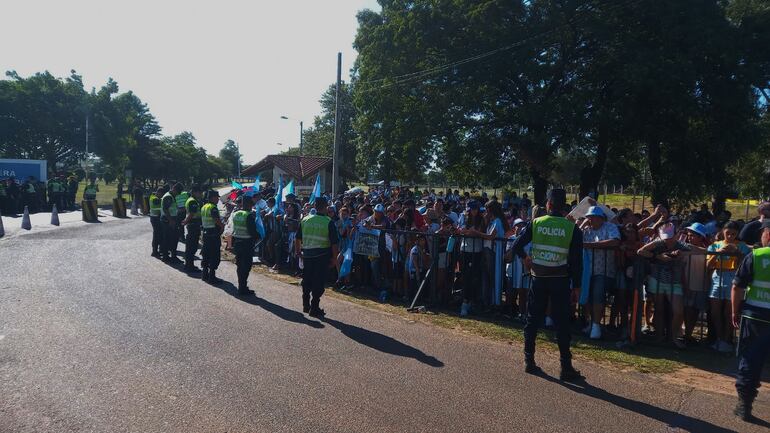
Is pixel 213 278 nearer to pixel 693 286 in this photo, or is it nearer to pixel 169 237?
pixel 169 237

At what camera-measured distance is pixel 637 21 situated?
2022 cm

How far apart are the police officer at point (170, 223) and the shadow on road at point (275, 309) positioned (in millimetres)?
3479

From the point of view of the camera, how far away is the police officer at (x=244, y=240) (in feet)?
31.8

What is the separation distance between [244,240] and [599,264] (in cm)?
596

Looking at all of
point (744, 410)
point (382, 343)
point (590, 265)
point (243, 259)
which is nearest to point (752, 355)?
point (744, 410)

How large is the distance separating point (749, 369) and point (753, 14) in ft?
67.7

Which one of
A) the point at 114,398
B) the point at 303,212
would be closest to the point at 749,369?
the point at 114,398

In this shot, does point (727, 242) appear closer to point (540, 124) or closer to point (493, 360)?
point (493, 360)

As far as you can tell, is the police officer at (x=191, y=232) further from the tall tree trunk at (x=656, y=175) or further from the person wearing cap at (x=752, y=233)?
the tall tree trunk at (x=656, y=175)

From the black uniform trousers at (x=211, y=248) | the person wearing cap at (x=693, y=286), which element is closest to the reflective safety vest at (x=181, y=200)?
the black uniform trousers at (x=211, y=248)

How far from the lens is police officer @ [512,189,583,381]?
577cm

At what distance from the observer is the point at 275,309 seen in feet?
28.3

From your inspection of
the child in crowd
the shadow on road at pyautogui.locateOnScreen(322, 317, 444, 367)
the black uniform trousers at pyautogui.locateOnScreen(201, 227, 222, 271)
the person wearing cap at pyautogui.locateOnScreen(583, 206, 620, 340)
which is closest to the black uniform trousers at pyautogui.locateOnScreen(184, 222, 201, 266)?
the black uniform trousers at pyautogui.locateOnScreen(201, 227, 222, 271)

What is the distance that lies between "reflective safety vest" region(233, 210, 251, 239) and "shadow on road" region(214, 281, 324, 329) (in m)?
1.04
